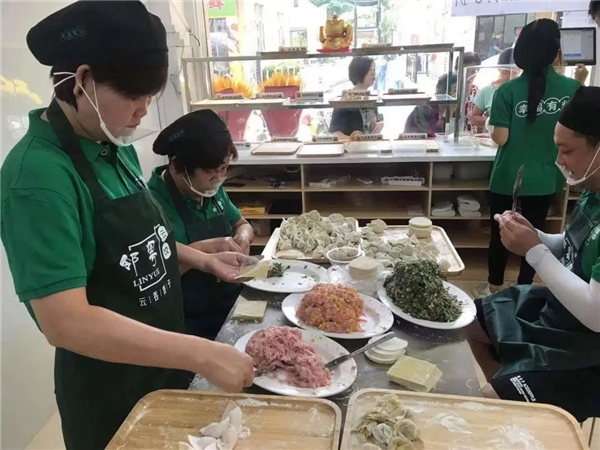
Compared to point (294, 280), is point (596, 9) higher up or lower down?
higher up

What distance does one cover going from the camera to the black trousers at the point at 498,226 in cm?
305

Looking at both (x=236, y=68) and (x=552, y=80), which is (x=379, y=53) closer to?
(x=552, y=80)

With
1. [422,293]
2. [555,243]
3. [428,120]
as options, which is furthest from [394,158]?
[422,293]

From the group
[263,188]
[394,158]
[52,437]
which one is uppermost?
[394,158]

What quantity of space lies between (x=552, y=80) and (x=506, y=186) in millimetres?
663

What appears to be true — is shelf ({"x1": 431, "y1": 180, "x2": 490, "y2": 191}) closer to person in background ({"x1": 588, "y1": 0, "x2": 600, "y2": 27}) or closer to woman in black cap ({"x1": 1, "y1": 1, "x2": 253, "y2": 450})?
person in background ({"x1": 588, "y1": 0, "x2": 600, "y2": 27})

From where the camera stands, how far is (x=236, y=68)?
13.4 feet

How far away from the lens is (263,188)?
3.48m

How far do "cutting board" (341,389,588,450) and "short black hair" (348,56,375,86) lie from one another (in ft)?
9.84

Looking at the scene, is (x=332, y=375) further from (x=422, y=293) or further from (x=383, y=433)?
(x=422, y=293)

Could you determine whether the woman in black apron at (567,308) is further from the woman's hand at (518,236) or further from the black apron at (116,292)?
the black apron at (116,292)

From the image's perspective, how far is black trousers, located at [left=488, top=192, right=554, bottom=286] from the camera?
10.0 ft

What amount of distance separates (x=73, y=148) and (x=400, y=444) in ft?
3.11

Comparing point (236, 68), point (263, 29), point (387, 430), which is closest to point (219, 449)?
point (387, 430)
